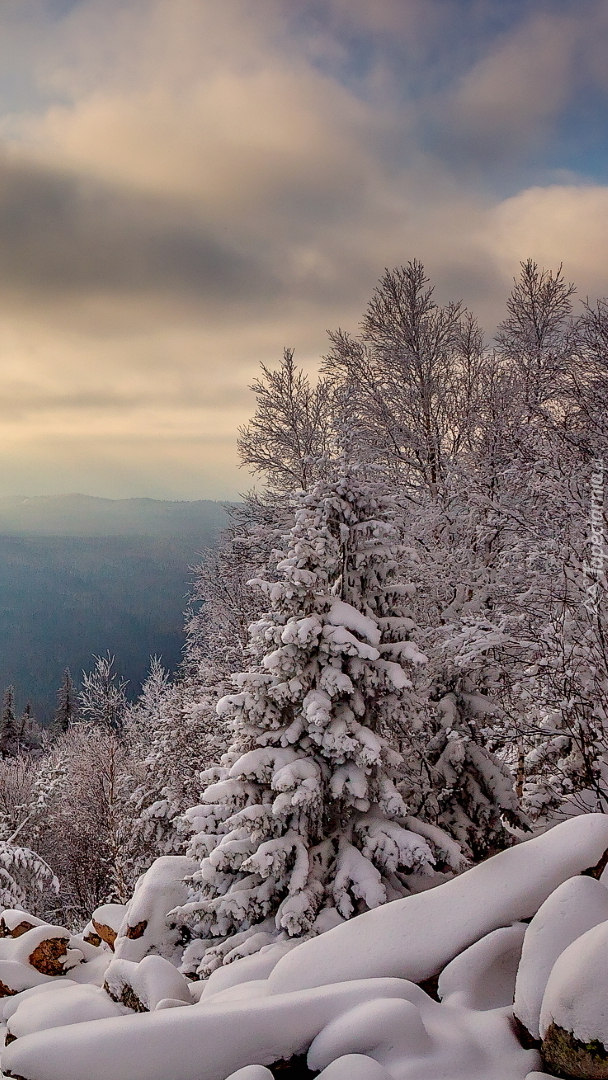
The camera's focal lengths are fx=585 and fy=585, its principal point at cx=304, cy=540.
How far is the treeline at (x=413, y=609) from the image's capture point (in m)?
7.52

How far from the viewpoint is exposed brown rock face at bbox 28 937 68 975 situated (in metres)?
8.50

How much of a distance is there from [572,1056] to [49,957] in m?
7.90

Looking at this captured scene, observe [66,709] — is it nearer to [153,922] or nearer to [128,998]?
[153,922]

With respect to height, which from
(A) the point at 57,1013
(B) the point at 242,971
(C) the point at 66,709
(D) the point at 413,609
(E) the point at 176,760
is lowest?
(C) the point at 66,709

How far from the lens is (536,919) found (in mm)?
4543

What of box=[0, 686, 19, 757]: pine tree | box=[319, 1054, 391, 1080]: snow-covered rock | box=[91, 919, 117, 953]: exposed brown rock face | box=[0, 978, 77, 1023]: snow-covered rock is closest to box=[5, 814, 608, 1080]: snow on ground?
box=[319, 1054, 391, 1080]: snow-covered rock

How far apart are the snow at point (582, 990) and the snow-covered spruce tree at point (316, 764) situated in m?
3.35

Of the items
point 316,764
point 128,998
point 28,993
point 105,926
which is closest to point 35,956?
point 28,993

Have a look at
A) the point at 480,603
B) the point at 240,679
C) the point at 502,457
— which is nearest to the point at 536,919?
the point at 240,679

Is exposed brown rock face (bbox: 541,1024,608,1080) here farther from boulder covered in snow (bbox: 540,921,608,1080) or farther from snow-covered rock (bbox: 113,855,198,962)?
snow-covered rock (bbox: 113,855,198,962)

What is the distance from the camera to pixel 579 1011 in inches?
145

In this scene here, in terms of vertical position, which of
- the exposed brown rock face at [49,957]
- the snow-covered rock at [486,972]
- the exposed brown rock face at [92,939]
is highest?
the snow-covered rock at [486,972]

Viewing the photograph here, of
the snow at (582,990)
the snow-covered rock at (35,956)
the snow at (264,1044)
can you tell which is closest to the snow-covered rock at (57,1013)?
the snow at (264,1044)

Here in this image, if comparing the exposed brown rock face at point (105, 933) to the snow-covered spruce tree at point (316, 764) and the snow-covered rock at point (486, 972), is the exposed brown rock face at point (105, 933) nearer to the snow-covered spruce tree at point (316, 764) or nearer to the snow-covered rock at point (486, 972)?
the snow-covered spruce tree at point (316, 764)
